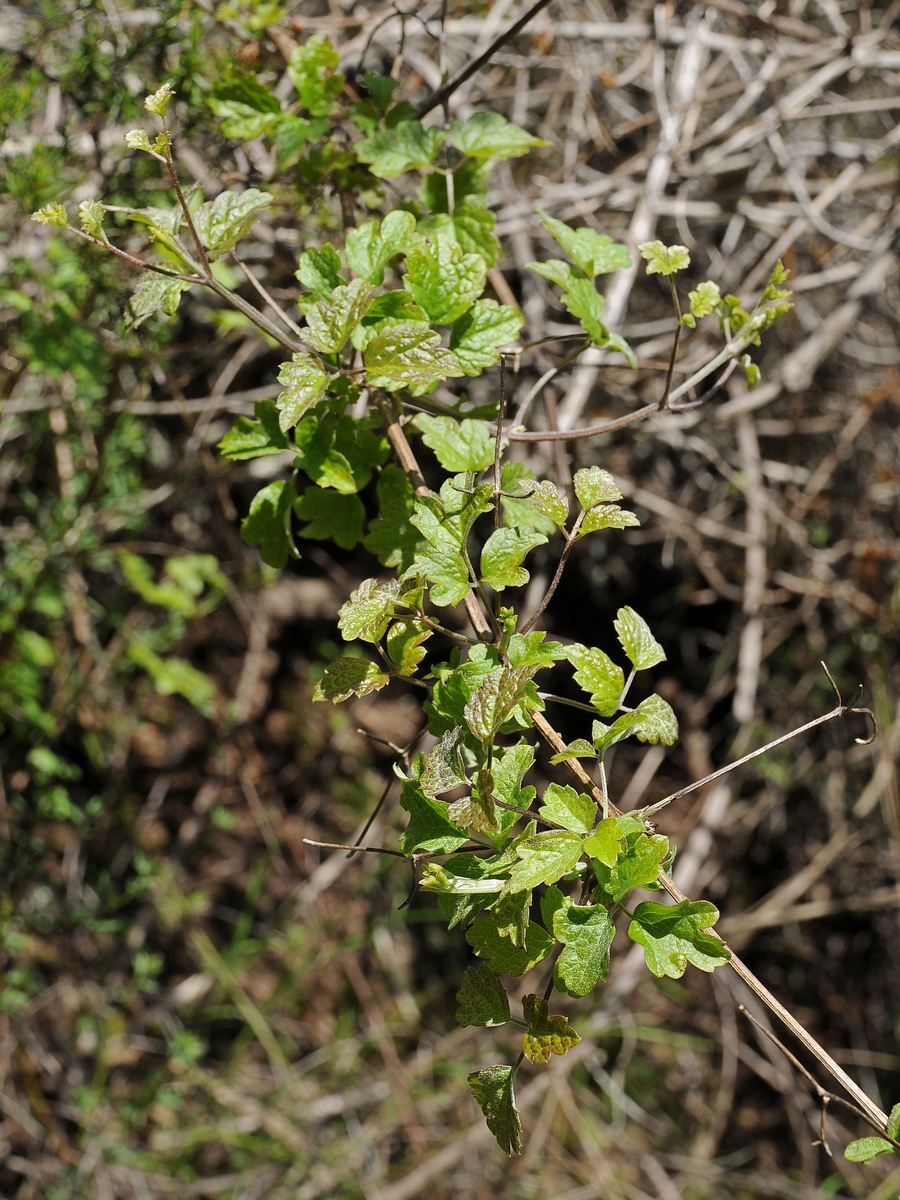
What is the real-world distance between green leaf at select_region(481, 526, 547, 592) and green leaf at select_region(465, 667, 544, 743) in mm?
106

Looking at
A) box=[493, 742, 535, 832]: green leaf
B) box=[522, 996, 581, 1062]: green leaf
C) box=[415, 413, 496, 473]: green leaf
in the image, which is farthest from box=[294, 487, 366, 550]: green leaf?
box=[522, 996, 581, 1062]: green leaf

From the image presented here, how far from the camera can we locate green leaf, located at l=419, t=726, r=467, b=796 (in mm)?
851

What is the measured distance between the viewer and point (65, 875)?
276 cm

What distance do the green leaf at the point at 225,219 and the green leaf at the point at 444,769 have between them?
589mm

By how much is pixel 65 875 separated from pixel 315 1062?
951 mm

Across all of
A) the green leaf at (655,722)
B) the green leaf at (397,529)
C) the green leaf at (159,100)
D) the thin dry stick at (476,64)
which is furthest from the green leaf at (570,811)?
the thin dry stick at (476,64)

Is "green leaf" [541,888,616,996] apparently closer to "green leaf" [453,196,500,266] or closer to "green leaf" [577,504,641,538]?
"green leaf" [577,504,641,538]

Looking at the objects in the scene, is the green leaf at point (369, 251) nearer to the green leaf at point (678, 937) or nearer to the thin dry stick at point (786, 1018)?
the thin dry stick at point (786, 1018)

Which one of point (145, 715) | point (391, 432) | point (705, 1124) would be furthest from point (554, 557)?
point (705, 1124)

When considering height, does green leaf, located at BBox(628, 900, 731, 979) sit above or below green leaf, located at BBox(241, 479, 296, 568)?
below

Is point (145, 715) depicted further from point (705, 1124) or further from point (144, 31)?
point (705, 1124)

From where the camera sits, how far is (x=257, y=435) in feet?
3.59

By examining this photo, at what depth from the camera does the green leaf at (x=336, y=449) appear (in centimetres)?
103

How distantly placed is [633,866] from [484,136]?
3.10 feet
